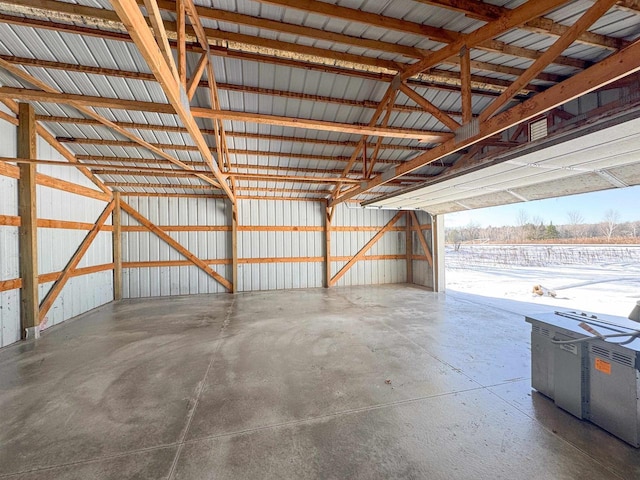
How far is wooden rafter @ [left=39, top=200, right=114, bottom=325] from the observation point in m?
4.66

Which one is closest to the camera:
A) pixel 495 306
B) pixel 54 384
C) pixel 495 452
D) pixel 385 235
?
pixel 495 452

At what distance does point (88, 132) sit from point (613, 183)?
8.88m

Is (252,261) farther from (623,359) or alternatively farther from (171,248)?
(623,359)

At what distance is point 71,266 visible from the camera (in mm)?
5371

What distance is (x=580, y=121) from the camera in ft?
8.63

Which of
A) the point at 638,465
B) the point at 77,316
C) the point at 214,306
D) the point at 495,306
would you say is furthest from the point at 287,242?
A: the point at 638,465

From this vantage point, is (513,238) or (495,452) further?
(513,238)

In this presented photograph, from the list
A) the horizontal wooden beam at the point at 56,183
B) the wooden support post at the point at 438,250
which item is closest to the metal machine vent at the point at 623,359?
the wooden support post at the point at 438,250

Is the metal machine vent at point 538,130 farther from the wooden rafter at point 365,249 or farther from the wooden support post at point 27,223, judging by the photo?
the wooden support post at point 27,223

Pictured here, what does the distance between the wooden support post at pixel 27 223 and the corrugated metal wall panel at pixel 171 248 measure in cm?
339

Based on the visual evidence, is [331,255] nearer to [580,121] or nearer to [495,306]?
[495,306]

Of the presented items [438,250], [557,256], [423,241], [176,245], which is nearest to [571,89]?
[438,250]

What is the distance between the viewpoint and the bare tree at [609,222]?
21750mm

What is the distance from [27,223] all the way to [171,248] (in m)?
3.72
